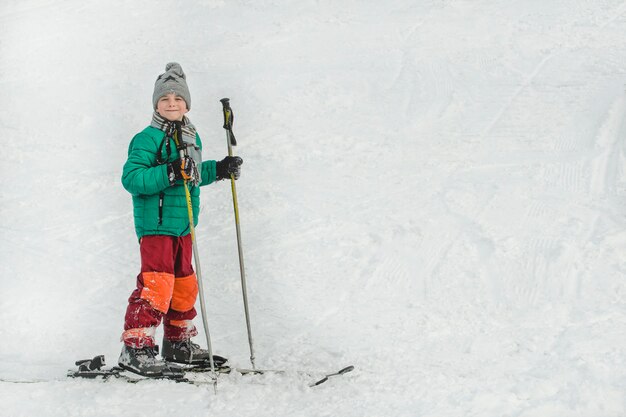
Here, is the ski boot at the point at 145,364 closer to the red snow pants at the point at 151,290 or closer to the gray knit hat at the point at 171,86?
the red snow pants at the point at 151,290

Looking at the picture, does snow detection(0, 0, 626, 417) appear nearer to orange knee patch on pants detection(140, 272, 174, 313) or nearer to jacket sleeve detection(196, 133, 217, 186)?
orange knee patch on pants detection(140, 272, 174, 313)

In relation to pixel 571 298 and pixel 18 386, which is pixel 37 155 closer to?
pixel 18 386

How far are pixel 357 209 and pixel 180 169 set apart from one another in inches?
147

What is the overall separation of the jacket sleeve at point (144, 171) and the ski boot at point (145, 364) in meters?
1.02

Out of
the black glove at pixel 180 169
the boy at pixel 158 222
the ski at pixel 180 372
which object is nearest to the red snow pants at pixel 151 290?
the boy at pixel 158 222

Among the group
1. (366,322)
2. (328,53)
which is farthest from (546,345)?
(328,53)

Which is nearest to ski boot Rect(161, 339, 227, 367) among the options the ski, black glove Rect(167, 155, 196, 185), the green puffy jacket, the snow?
the ski

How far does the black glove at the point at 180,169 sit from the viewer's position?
13.9 feet

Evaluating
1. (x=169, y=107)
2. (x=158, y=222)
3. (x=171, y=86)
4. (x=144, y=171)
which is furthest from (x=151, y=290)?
(x=171, y=86)

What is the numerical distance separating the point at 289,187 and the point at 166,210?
4088mm

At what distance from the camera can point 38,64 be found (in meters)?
14.1

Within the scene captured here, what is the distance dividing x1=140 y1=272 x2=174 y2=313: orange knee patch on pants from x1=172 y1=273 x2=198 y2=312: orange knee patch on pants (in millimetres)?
221

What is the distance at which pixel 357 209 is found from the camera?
775 centimetres

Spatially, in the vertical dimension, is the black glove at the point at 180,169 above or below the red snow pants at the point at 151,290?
above
